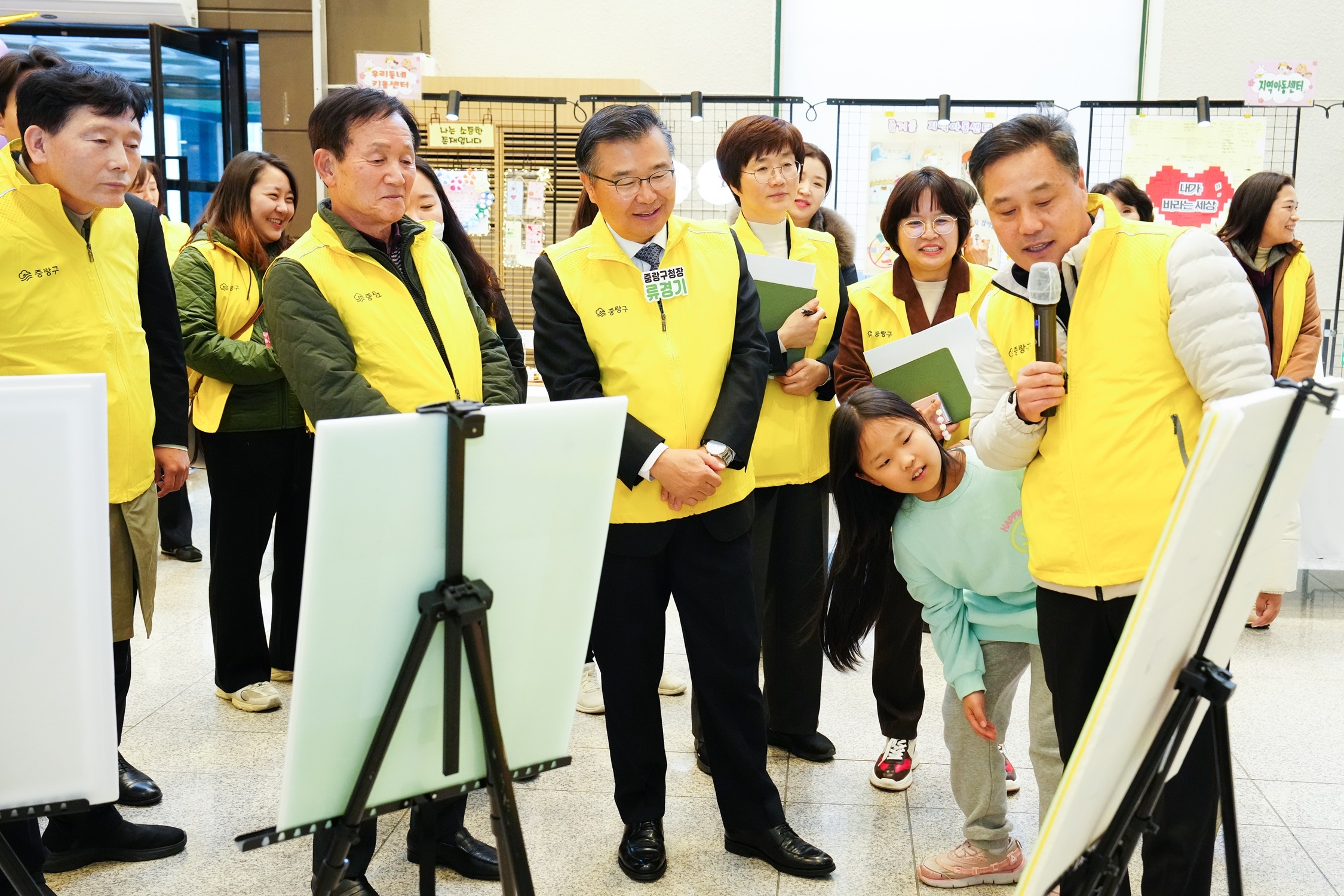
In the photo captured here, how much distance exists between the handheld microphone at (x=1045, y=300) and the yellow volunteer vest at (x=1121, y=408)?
2.8 inches

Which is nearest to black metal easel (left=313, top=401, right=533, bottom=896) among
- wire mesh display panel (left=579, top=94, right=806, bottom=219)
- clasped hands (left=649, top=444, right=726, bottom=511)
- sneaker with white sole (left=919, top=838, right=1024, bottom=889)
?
clasped hands (left=649, top=444, right=726, bottom=511)

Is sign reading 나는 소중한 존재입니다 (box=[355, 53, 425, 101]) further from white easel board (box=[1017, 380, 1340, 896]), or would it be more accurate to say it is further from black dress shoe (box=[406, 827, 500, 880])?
white easel board (box=[1017, 380, 1340, 896])

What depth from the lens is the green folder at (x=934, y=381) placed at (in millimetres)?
2740

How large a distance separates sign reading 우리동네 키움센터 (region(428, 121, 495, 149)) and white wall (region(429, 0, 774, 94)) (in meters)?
1.97

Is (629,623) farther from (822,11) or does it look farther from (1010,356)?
(822,11)

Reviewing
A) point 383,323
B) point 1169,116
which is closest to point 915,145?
point 1169,116

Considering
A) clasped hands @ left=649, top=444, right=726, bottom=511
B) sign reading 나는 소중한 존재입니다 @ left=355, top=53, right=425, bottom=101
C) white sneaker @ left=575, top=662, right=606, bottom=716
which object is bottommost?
white sneaker @ left=575, top=662, right=606, bottom=716

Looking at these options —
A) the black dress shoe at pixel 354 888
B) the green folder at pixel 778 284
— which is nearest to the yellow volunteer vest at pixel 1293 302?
the green folder at pixel 778 284

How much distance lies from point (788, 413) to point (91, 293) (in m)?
1.67

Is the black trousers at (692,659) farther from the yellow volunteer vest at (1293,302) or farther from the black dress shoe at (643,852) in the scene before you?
the yellow volunteer vest at (1293,302)

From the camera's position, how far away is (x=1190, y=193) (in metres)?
4.86

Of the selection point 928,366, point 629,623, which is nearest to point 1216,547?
point 629,623

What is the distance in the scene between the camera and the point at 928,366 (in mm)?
2764

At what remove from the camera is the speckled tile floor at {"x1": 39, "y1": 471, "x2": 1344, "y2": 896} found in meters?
2.39
